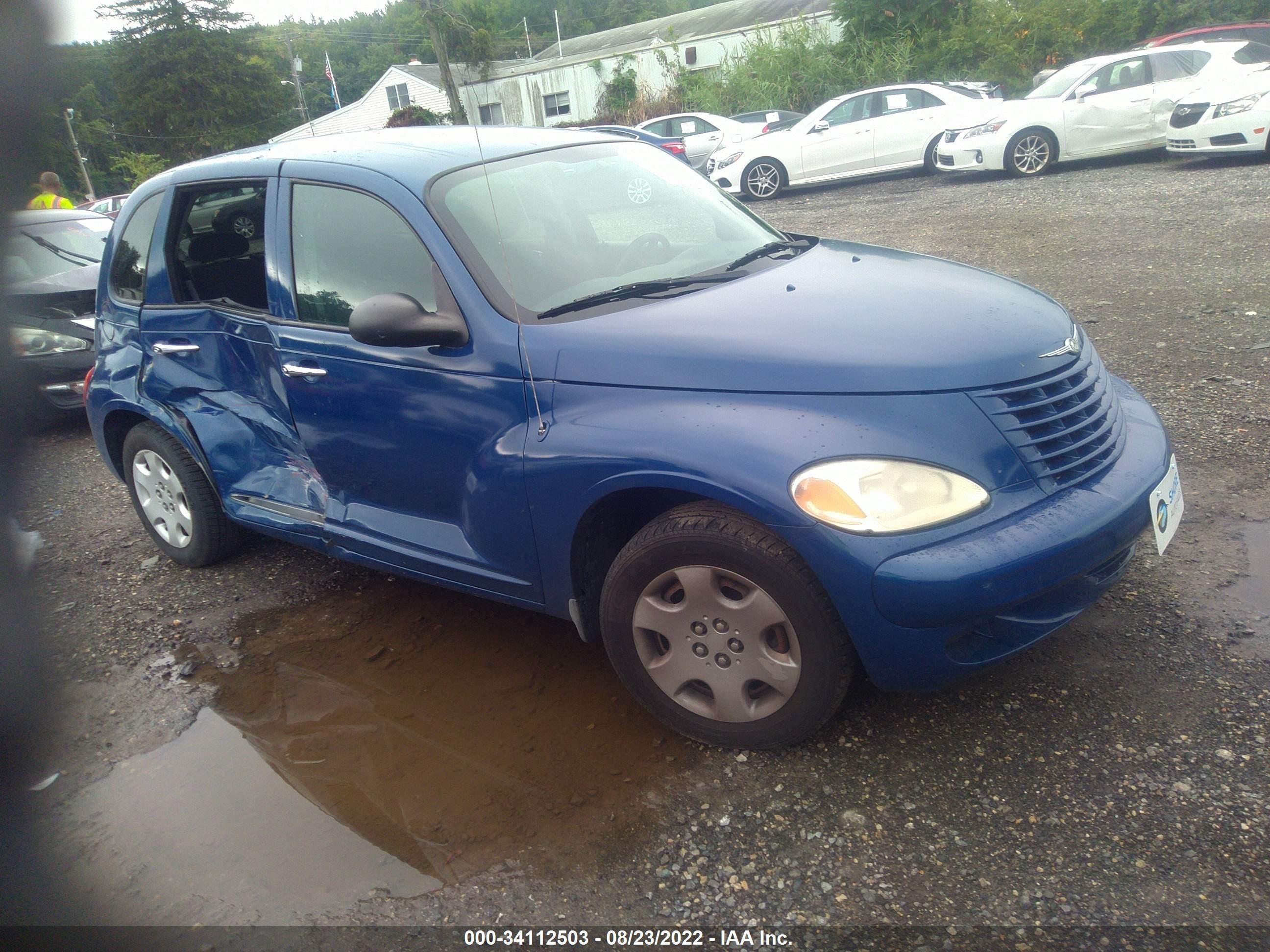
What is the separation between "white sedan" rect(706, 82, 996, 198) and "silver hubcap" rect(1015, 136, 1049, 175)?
1179 mm

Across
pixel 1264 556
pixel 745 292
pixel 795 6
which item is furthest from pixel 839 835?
pixel 795 6

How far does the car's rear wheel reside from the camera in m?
14.6

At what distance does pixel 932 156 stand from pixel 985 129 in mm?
1143

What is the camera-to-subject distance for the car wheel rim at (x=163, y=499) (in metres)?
4.33

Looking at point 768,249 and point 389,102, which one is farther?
point 389,102

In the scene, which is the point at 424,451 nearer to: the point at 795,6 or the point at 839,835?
the point at 839,835

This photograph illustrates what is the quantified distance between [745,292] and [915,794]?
5.18 ft

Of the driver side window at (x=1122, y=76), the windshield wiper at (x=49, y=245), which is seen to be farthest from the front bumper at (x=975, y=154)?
the windshield wiper at (x=49, y=245)

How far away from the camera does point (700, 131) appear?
1794 cm

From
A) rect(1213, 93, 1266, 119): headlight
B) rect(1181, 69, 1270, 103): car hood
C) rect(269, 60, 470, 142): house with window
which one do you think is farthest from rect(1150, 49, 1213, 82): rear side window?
rect(269, 60, 470, 142): house with window

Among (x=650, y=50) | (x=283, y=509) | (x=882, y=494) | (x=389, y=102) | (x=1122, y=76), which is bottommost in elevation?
(x=283, y=509)

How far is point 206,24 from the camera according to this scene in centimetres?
310

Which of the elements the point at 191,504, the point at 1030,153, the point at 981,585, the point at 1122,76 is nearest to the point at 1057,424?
the point at 981,585

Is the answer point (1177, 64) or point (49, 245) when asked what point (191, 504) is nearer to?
point (49, 245)
